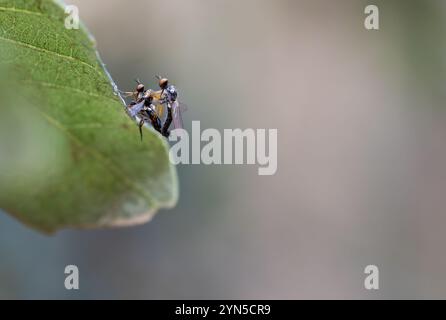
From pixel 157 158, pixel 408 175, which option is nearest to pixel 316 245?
pixel 408 175

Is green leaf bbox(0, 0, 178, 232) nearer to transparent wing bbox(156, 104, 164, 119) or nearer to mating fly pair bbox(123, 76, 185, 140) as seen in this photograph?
mating fly pair bbox(123, 76, 185, 140)

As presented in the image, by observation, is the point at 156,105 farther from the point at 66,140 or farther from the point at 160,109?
the point at 66,140

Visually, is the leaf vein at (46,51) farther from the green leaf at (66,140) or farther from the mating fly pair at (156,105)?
the mating fly pair at (156,105)

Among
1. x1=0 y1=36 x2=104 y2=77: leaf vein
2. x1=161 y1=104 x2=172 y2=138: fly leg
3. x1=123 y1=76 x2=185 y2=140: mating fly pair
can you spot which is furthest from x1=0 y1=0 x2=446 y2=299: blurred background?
x1=0 y1=36 x2=104 y2=77: leaf vein

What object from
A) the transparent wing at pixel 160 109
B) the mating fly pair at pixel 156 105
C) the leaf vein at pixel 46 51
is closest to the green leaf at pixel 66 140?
the leaf vein at pixel 46 51
